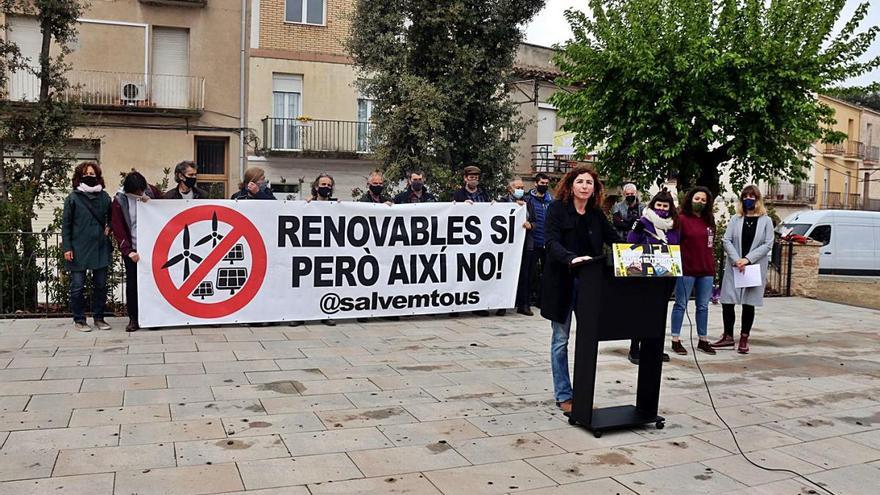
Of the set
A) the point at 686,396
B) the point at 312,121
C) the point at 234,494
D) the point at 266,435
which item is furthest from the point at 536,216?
the point at 312,121

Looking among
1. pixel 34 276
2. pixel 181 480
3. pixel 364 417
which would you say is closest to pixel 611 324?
pixel 364 417

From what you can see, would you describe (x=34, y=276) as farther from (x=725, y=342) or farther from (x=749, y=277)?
(x=749, y=277)

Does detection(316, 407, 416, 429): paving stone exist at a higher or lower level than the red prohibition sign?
lower

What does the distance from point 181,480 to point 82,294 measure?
16.7 feet

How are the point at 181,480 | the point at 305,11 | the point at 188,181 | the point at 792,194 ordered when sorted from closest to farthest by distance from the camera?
the point at 181,480, the point at 188,181, the point at 305,11, the point at 792,194

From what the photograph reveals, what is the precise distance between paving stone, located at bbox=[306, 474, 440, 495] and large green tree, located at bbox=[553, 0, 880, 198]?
1220cm

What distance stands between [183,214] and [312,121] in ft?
59.0

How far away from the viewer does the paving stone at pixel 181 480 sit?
4094 mm

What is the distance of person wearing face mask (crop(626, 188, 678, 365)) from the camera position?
688cm

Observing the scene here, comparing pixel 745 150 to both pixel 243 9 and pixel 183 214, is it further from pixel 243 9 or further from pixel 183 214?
pixel 243 9

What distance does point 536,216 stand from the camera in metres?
10.6

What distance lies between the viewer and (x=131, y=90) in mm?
23766

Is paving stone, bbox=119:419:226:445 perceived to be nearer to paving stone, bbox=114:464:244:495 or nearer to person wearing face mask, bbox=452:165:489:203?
paving stone, bbox=114:464:244:495

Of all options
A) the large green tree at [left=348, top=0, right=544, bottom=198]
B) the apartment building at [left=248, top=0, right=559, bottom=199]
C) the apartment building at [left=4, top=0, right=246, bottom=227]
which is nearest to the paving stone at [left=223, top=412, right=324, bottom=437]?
the large green tree at [left=348, top=0, right=544, bottom=198]
